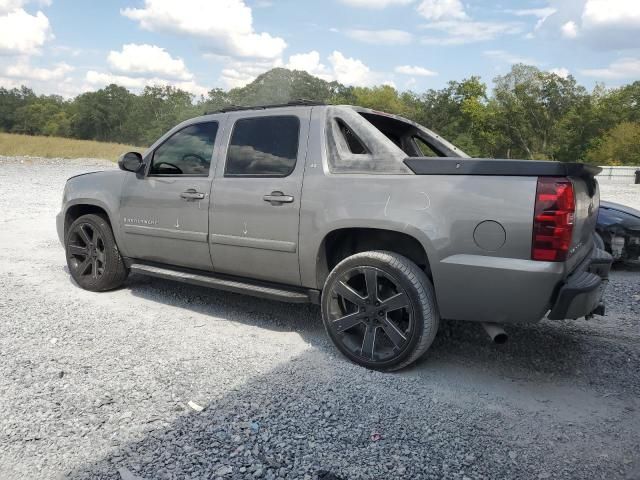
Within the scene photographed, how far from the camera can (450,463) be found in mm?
2709

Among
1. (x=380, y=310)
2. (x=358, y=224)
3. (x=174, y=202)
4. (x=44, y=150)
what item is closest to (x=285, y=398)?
(x=380, y=310)

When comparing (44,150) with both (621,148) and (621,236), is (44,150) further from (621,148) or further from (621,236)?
(621,148)

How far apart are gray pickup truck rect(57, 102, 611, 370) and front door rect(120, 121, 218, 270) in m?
0.01

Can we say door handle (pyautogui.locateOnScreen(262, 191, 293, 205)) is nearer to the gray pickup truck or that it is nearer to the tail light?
the gray pickup truck

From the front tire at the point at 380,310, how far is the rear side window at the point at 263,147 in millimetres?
1002

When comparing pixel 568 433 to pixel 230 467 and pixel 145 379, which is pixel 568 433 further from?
pixel 145 379

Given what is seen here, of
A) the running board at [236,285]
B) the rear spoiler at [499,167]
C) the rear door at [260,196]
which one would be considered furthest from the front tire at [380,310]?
the rear spoiler at [499,167]

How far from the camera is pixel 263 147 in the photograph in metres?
4.45

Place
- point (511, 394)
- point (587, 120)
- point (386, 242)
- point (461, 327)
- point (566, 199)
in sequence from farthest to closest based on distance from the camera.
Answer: point (587, 120), point (461, 327), point (386, 242), point (511, 394), point (566, 199)

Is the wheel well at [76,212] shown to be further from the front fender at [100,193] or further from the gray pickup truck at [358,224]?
the gray pickup truck at [358,224]

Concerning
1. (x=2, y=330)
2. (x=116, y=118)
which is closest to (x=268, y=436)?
(x=2, y=330)

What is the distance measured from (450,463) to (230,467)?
3.59 ft

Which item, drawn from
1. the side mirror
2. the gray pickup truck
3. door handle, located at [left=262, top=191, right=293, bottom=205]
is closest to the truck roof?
the gray pickup truck

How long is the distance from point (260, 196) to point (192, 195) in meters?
0.76
